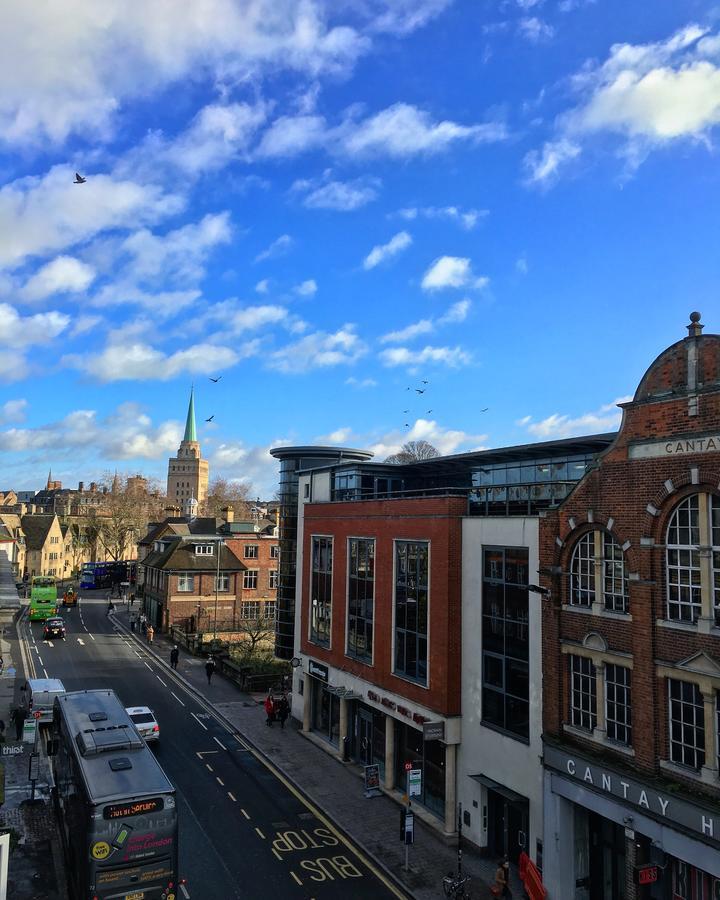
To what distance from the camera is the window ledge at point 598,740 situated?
1608 centimetres

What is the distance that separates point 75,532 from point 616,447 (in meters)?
126

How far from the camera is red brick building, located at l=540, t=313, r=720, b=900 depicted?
14.5 metres

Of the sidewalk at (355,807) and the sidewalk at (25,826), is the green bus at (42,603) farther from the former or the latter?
the sidewalk at (25,826)

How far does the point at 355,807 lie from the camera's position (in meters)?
23.6

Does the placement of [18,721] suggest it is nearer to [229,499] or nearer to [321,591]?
[321,591]

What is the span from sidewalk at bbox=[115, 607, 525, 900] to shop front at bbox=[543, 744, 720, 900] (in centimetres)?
188

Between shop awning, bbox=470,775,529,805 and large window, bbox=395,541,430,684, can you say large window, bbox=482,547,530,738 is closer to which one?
shop awning, bbox=470,775,529,805

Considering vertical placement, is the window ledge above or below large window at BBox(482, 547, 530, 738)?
below

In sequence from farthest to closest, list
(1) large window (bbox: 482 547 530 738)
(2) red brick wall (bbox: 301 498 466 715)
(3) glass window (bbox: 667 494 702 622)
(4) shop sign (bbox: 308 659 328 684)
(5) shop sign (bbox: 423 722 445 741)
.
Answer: (4) shop sign (bbox: 308 659 328 684)
(2) red brick wall (bbox: 301 498 466 715)
(5) shop sign (bbox: 423 722 445 741)
(1) large window (bbox: 482 547 530 738)
(3) glass window (bbox: 667 494 702 622)

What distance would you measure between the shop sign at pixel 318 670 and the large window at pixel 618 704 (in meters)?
16.3

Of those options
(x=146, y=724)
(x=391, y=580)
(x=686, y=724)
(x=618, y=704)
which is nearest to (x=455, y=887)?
(x=618, y=704)

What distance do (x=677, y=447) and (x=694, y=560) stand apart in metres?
2.54

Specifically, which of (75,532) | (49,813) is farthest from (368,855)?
(75,532)

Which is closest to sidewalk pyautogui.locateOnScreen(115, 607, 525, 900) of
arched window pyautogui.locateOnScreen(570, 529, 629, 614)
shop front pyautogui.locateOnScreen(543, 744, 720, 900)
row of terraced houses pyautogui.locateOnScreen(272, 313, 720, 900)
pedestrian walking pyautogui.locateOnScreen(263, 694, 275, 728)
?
pedestrian walking pyautogui.locateOnScreen(263, 694, 275, 728)
